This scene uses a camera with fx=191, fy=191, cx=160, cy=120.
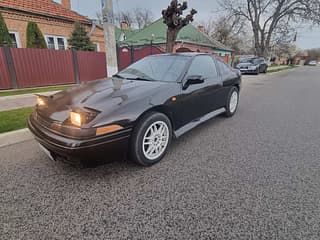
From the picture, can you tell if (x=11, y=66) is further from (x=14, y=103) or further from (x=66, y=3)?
(x=66, y=3)

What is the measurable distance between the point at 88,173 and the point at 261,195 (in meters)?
2.00

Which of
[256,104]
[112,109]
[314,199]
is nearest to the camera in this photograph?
[314,199]

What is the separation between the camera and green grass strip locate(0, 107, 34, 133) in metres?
3.47

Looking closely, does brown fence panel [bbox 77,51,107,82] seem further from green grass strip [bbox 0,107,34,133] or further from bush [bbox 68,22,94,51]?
green grass strip [bbox 0,107,34,133]

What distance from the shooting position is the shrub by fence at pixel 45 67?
7.44m

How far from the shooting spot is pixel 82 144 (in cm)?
190

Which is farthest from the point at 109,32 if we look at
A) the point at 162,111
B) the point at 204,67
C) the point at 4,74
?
the point at 162,111

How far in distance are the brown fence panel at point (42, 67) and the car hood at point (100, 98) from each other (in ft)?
22.5

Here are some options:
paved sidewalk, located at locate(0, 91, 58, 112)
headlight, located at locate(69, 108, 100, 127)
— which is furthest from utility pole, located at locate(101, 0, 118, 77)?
headlight, located at locate(69, 108, 100, 127)

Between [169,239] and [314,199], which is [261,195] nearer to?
[314,199]

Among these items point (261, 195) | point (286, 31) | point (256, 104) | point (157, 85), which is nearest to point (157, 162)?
point (157, 85)

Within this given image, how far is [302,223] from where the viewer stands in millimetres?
1673

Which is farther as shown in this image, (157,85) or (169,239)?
(157,85)

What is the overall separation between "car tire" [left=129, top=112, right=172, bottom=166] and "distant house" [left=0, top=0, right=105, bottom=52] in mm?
13343
